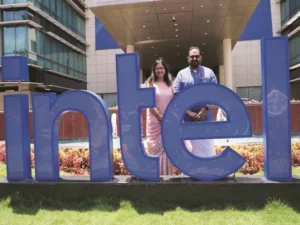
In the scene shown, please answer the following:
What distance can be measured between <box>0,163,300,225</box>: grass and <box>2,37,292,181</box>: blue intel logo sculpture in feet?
1.13

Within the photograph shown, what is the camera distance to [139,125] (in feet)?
13.9

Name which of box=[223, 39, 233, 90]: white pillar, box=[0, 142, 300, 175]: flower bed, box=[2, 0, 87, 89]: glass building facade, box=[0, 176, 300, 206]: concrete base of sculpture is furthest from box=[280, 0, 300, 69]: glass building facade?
box=[0, 176, 300, 206]: concrete base of sculpture

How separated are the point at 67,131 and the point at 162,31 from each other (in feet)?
32.5

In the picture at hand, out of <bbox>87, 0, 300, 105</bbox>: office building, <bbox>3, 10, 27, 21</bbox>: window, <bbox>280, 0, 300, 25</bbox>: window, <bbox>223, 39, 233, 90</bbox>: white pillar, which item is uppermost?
<bbox>280, 0, 300, 25</bbox>: window

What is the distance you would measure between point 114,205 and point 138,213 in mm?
362

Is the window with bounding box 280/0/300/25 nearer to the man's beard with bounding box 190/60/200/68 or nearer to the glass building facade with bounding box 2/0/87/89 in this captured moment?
the glass building facade with bounding box 2/0/87/89

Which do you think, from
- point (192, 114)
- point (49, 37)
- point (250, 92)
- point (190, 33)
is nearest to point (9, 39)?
point (49, 37)

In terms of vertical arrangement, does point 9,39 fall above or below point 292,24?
below

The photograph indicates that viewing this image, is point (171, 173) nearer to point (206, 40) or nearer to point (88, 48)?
point (206, 40)

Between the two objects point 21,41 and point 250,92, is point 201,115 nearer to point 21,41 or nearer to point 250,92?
point 21,41

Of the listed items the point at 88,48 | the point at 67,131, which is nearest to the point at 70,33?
the point at 88,48

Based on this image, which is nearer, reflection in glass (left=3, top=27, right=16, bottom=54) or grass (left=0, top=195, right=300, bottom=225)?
grass (left=0, top=195, right=300, bottom=225)

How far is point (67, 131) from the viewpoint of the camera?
1616cm

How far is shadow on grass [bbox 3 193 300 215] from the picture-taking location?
→ 156 inches
